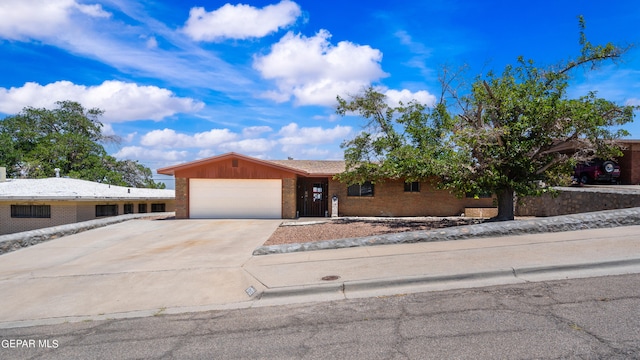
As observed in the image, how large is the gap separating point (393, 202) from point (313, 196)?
416cm

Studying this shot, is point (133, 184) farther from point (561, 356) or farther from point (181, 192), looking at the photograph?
point (561, 356)

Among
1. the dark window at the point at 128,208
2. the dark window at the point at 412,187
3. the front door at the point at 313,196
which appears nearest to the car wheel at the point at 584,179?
the dark window at the point at 412,187

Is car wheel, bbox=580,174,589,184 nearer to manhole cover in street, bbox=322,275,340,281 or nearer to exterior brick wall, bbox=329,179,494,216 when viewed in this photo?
exterior brick wall, bbox=329,179,494,216

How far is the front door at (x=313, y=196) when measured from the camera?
22922 mm

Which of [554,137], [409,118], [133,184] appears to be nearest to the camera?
[554,137]

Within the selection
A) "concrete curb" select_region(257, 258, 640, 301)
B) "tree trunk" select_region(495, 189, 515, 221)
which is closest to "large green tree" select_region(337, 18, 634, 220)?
"tree trunk" select_region(495, 189, 515, 221)

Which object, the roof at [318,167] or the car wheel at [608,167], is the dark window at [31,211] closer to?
the roof at [318,167]

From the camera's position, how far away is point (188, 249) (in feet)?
40.5

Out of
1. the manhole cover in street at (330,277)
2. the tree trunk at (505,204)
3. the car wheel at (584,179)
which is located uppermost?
the car wheel at (584,179)

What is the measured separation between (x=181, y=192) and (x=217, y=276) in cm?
1337

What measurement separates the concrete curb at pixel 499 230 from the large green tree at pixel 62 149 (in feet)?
107

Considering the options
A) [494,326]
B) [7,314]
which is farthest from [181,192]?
[494,326]

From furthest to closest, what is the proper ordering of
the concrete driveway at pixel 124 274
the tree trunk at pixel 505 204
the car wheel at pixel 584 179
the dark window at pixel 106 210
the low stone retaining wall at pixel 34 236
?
the car wheel at pixel 584 179
the dark window at pixel 106 210
the tree trunk at pixel 505 204
the low stone retaining wall at pixel 34 236
the concrete driveway at pixel 124 274

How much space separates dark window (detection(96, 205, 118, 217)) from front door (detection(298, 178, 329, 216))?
11147 millimetres
